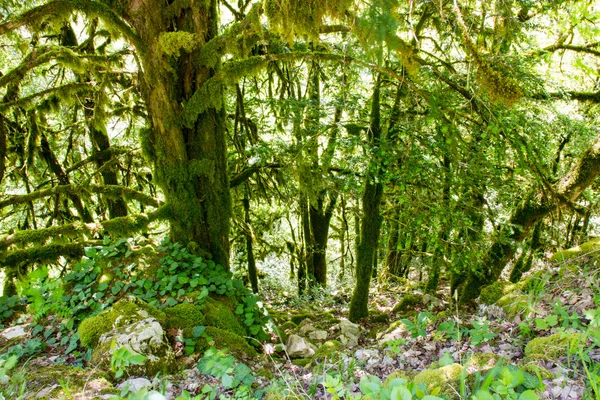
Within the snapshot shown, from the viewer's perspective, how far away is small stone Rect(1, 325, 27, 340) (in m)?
3.62

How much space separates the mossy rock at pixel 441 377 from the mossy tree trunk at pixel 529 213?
10.6ft

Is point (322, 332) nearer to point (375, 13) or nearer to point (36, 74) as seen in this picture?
point (375, 13)

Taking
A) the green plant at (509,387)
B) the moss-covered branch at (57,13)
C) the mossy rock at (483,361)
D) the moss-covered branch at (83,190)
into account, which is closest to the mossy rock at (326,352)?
the mossy rock at (483,361)

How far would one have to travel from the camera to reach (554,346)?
A: 2.07 metres

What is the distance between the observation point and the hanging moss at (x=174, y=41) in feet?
12.6

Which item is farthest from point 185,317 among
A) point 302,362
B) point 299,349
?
point 299,349

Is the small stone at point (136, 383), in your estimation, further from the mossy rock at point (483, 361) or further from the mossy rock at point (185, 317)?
the mossy rock at point (483, 361)

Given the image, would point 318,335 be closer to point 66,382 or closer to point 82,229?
point 82,229

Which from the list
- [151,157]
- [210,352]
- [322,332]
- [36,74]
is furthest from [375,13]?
[36,74]

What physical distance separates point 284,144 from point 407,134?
1839 mm

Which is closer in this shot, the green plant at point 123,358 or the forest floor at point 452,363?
the forest floor at point 452,363

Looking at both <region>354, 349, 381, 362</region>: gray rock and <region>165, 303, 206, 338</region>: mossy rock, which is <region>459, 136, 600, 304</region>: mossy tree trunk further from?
<region>165, 303, 206, 338</region>: mossy rock

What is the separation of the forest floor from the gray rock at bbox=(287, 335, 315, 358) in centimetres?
5

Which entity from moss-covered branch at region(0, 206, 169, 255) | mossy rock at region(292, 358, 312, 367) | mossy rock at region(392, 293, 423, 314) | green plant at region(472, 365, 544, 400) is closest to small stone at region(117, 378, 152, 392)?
mossy rock at region(292, 358, 312, 367)
